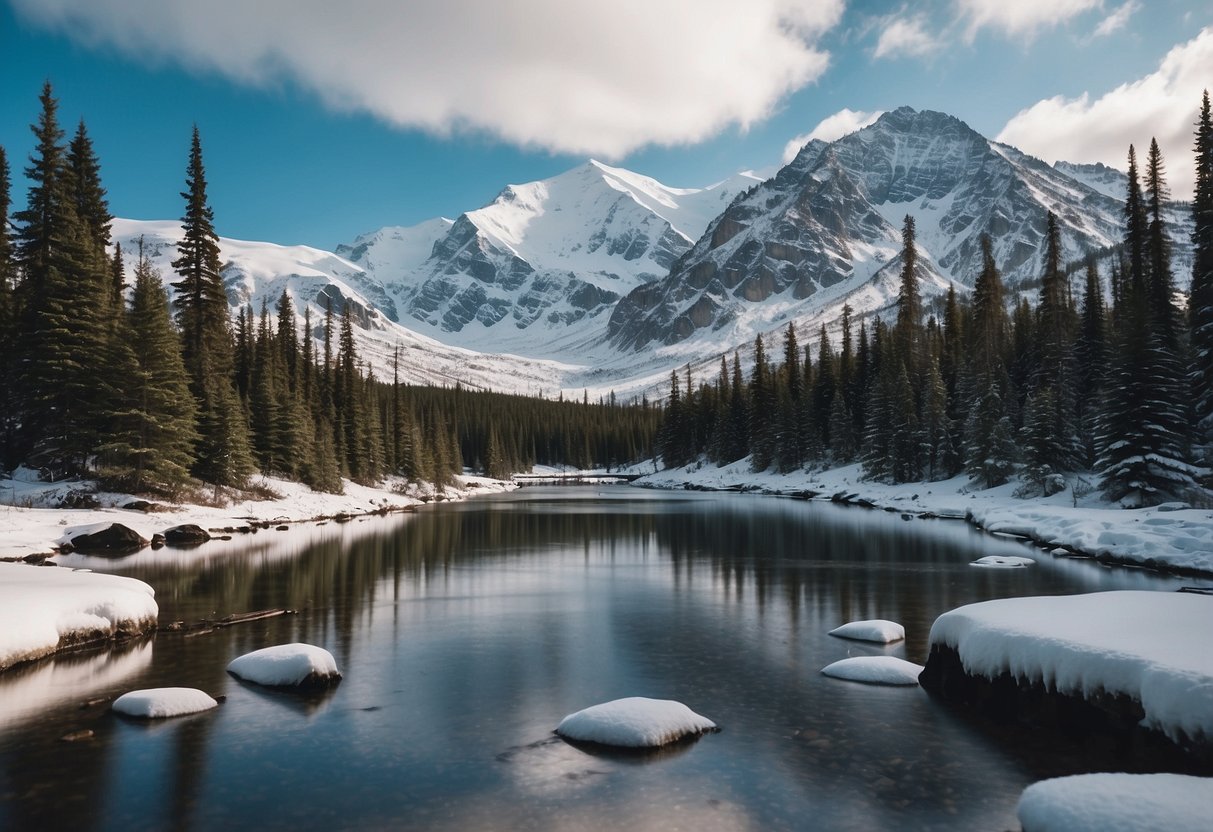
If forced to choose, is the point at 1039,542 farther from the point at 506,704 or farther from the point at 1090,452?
the point at 506,704

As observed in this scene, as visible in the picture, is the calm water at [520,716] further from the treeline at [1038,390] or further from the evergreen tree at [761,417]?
the evergreen tree at [761,417]

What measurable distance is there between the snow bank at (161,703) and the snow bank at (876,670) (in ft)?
39.8

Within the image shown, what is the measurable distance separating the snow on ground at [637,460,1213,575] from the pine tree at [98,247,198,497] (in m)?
47.4

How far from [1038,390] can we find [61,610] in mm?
66692

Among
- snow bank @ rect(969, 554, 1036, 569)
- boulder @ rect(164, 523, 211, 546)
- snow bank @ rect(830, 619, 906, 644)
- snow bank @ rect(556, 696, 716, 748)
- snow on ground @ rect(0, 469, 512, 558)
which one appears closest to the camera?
snow bank @ rect(556, 696, 716, 748)

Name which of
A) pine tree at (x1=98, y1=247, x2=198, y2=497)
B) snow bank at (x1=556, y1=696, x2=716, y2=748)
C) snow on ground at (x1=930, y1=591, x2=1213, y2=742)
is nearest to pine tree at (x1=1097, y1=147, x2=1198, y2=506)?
snow on ground at (x1=930, y1=591, x2=1213, y2=742)

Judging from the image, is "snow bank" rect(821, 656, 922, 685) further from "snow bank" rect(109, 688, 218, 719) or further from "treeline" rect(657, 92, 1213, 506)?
"treeline" rect(657, 92, 1213, 506)

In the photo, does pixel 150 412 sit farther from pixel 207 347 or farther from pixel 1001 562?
pixel 1001 562

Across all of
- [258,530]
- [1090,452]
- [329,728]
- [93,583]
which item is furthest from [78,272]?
[1090,452]

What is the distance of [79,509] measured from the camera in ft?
126

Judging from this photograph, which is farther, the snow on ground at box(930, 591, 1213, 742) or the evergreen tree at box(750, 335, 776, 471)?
the evergreen tree at box(750, 335, 776, 471)

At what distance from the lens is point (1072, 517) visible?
3947 centimetres

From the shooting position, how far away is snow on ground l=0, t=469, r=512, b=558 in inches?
1239

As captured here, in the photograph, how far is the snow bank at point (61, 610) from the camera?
16094 mm
